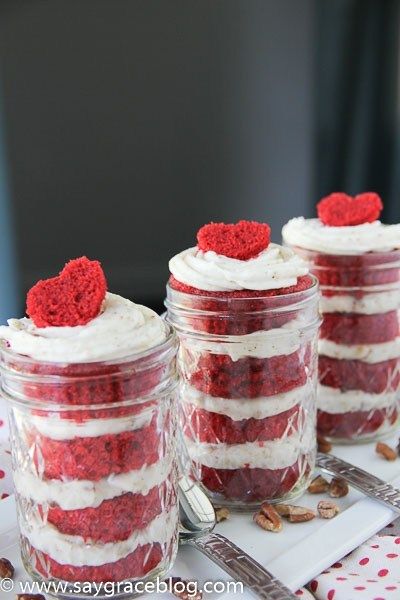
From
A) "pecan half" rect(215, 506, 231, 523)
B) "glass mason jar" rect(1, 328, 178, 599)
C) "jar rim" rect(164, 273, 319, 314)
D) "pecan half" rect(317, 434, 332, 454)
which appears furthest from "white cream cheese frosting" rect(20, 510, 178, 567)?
"pecan half" rect(317, 434, 332, 454)

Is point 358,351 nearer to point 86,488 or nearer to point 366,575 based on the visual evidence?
point 366,575

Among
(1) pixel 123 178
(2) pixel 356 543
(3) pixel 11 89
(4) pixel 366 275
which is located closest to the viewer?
(2) pixel 356 543

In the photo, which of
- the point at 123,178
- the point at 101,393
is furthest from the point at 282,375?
the point at 123,178

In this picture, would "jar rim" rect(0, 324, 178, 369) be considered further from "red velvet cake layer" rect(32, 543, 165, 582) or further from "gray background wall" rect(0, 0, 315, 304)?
"gray background wall" rect(0, 0, 315, 304)

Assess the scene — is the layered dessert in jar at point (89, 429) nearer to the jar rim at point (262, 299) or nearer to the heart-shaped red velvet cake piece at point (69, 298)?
the heart-shaped red velvet cake piece at point (69, 298)

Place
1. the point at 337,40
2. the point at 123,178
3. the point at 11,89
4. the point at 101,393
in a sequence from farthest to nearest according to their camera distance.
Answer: the point at 337,40 < the point at 123,178 < the point at 11,89 < the point at 101,393

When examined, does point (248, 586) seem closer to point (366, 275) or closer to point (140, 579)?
point (140, 579)

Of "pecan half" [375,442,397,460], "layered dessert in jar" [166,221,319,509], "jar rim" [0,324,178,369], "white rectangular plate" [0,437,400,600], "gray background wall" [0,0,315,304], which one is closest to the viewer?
"jar rim" [0,324,178,369]
